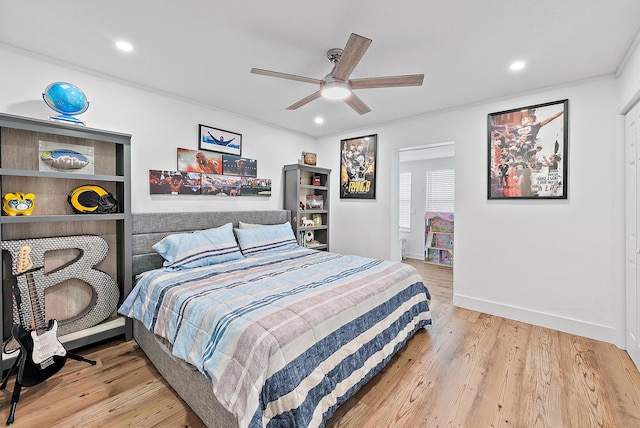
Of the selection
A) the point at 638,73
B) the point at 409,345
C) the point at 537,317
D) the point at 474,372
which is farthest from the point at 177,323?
the point at 638,73

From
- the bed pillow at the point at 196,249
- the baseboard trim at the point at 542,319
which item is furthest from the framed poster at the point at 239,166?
the baseboard trim at the point at 542,319

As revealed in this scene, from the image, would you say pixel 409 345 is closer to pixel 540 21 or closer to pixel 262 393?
pixel 262 393

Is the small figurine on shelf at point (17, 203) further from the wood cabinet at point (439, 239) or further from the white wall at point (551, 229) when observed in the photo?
the wood cabinet at point (439, 239)

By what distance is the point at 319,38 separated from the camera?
205cm

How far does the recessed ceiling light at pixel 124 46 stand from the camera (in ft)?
7.05

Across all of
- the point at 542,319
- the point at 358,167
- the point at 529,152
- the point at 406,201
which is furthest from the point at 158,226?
the point at 406,201

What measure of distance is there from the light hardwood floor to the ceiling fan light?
2.27m

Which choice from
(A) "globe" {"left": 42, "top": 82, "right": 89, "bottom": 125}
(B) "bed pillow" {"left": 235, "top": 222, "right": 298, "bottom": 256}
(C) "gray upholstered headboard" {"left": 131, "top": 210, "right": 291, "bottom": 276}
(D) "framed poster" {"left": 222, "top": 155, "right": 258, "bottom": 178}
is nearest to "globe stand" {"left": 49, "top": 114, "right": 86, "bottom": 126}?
(A) "globe" {"left": 42, "top": 82, "right": 89, "bottom": 125}

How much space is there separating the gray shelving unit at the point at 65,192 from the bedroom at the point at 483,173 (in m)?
0.25

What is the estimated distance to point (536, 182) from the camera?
119 inches

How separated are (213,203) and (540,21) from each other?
3591 mm

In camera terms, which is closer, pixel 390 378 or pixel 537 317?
pixel 390 378

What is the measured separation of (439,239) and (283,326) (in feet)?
17.4

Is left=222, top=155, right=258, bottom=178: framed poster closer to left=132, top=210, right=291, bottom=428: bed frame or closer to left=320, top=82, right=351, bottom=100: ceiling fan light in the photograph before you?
left=132, top=210, right=291, bottom=428: bed frame
